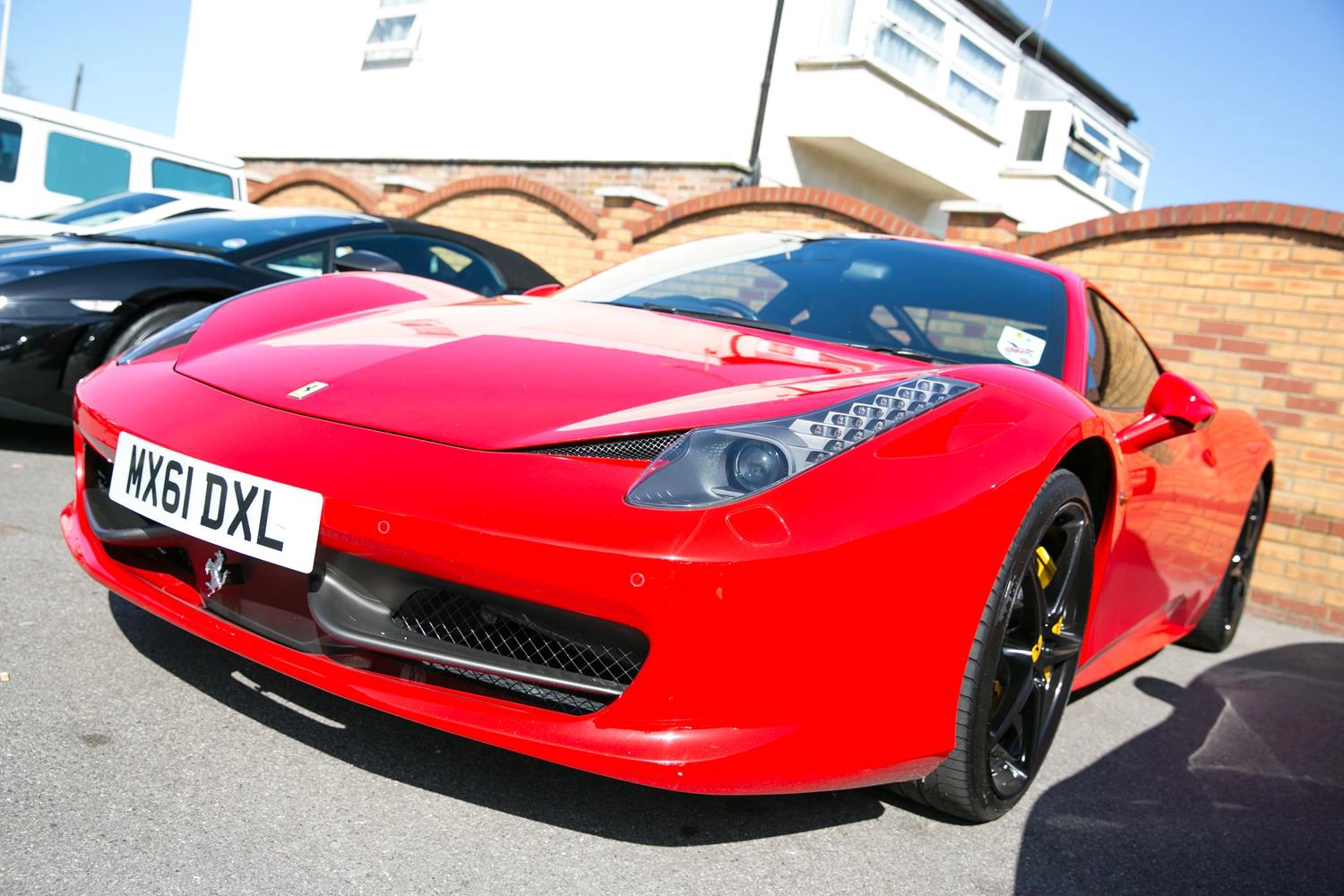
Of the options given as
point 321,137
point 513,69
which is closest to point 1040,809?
point 513,69

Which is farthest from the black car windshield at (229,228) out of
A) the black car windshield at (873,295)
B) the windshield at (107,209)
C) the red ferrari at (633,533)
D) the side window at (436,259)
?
the red ferrari at (633,533)

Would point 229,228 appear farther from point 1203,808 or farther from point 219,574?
point 1203,808

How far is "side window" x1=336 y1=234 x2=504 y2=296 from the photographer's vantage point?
5.41 metres

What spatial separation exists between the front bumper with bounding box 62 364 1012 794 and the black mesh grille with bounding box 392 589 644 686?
0.19 feet

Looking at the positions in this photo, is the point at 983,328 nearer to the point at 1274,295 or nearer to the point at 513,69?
the point at 1274,295

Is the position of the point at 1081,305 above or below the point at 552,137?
below

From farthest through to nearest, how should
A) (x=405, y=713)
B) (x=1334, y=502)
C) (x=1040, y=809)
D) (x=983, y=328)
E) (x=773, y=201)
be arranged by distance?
1. (x=773, y=201)
2. (x=1334, y=502)
3. (x=983, y=328)
4. (x=1040, y=809)
5. (x=405, y=713)

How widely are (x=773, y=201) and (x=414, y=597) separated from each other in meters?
7.19

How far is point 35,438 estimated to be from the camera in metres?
4.67

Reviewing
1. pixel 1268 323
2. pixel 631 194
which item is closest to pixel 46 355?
pixel 1268 323

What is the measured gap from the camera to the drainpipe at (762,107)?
12.2 m

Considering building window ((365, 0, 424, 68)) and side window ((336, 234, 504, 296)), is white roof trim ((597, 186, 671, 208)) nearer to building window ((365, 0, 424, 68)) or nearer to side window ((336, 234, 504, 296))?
side window ((336, 234, 504, 296))

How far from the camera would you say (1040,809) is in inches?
97.6

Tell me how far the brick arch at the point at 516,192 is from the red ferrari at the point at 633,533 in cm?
778
